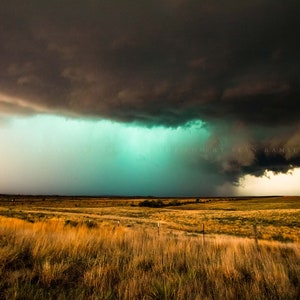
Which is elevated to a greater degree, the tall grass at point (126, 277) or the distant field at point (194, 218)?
the tall grass at point (126, 277)

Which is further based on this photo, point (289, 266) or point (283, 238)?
point (283, 238)

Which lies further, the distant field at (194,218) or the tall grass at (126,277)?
the distant field at (194,218)

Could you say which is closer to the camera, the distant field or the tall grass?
the tall grass

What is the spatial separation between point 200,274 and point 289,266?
8.88 ft

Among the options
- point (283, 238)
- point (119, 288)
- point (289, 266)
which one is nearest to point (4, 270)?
point (119, 288)

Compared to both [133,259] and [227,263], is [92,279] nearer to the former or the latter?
[133,259]

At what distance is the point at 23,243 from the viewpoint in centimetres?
811

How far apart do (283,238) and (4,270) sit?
23857 mm

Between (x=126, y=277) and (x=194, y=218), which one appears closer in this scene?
(x=126, y=277)

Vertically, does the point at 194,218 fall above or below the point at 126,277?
below

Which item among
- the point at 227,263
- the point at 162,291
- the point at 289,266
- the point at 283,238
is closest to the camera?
the point at 162,291

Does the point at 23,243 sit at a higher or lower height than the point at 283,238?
higher

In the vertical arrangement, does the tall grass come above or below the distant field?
above

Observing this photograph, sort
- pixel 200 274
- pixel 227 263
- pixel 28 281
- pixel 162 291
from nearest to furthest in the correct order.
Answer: pixel 162 291 → pixel 28 281 → pixel 200 274 → pixel 227 263
